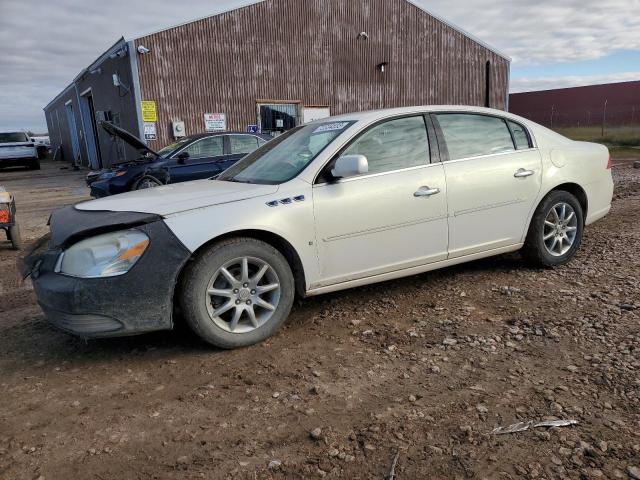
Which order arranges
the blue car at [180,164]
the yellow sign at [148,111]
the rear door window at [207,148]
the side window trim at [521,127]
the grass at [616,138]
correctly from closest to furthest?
the side window trim at [521,127]
the blue car at [180,164]
the rear door window at [207,148]
the yellow sign at [148,111]
the grass at [616,138]

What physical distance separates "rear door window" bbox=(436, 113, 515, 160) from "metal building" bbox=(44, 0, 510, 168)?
43.3 feet

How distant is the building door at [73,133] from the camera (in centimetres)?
2869

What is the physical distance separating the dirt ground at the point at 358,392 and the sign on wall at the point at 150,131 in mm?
12212

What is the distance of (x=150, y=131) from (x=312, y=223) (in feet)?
44.9

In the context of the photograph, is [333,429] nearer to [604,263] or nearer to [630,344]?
[630,344]

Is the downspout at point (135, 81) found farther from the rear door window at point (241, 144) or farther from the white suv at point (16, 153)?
the white suv at point (16, 153)

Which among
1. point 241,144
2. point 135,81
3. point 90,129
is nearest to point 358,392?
point 241,144

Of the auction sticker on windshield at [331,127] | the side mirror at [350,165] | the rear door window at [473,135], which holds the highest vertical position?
the auction sticker on windshield at [331,127]

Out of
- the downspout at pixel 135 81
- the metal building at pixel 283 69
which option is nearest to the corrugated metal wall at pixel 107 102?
the metal building at pixel 283 69

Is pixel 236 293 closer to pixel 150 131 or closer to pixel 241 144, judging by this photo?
pixel 241 144

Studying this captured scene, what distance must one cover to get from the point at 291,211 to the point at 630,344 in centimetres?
227

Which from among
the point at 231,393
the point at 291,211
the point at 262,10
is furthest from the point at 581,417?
the point at 262,10

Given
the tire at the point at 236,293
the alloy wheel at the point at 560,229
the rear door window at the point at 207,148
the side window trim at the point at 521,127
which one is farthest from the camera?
the rear door window at the point at 207,148

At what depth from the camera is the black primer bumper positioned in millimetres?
Answer: 3014
